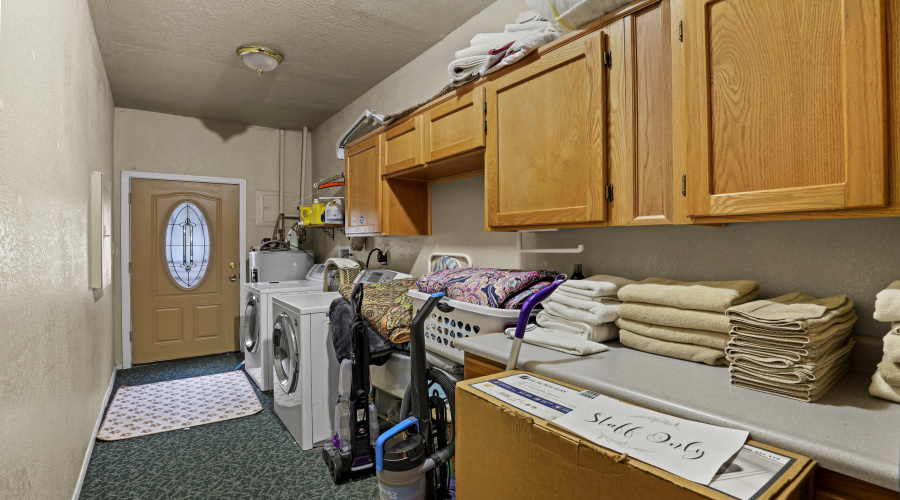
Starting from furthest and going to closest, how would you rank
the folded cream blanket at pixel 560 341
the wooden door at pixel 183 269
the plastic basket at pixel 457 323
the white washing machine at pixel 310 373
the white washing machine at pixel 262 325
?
the wooden door at pixel 183 269
the white washing machine at pixel 262 325
the white washing machine at pixel 310 373
the plastic basket at pixel 457 323
the folded cream blanket at pixel 560 341

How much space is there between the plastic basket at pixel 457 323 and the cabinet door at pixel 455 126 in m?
0.67

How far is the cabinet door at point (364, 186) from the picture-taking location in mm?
2715

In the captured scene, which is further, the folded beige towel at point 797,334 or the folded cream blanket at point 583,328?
the folded cream blanket at point 583,328

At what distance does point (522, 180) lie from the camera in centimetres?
166

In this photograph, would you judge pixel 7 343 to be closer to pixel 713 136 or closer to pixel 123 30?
pixel 713 136

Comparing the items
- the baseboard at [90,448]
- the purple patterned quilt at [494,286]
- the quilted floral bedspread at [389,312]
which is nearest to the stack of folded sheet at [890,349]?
the purple patterned quilt at [494,286]

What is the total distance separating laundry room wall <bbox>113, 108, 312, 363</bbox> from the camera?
423cm

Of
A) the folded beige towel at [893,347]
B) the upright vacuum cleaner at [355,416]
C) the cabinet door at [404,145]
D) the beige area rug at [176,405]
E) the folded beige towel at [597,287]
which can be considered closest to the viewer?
the folded beige towel at [893,347]

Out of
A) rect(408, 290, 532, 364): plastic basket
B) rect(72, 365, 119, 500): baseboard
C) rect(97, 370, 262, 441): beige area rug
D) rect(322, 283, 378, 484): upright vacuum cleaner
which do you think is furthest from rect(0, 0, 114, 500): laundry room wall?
rect(408, 290, 532, 364): plastic basket

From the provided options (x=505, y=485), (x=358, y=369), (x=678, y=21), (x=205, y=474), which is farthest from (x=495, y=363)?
(x=205, y=474)

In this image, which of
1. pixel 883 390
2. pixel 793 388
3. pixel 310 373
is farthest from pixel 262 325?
pixel 883 390

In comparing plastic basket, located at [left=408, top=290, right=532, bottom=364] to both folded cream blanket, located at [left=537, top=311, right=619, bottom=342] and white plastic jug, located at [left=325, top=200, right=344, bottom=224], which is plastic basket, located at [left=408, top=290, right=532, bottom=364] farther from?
white plastic jug, located at [left=325, top=200, right=344, bottom=224]

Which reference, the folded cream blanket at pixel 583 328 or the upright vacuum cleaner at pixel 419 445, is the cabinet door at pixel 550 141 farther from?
the upright vacuum cleaner at pixel 419 445

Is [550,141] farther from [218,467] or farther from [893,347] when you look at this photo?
[218,467]
